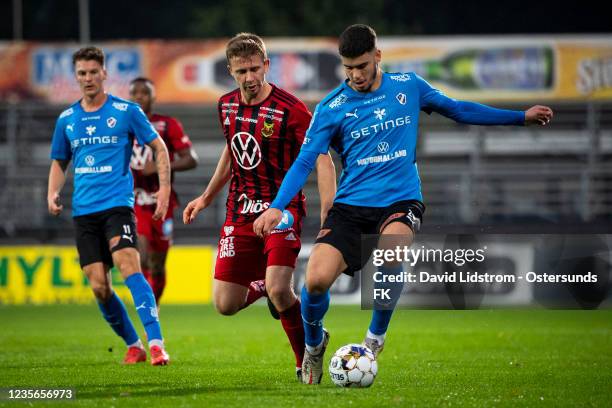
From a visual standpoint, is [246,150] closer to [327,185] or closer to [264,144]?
[264,144]

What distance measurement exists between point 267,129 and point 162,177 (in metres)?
1.34

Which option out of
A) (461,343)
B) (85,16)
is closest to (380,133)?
(461,343)

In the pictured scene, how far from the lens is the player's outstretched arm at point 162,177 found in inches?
325

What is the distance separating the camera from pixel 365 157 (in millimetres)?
7016

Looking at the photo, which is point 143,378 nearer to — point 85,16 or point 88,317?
point 88,317

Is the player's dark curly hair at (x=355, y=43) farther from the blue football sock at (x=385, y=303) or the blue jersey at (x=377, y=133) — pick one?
the blue football sock at (x=385, y=303)

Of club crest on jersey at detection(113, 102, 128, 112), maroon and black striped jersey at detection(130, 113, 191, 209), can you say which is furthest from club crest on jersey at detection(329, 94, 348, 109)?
maroon and black striped jersey at detection(130, 113, 191, 209)

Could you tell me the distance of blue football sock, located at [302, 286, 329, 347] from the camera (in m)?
6.94

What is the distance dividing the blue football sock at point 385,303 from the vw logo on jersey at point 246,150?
1.14 m

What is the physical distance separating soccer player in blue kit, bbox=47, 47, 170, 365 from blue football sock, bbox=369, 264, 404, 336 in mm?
1795

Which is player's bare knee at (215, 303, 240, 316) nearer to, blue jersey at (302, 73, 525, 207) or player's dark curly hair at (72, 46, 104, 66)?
blue jersey at (302, 73, 525, 207)

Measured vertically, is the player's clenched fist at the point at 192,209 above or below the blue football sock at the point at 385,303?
above

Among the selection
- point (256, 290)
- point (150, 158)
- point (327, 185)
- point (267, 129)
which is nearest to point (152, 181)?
point (150, 158)

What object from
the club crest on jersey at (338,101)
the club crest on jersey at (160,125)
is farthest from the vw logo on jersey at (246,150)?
the club crest on jersey at (160,125)
